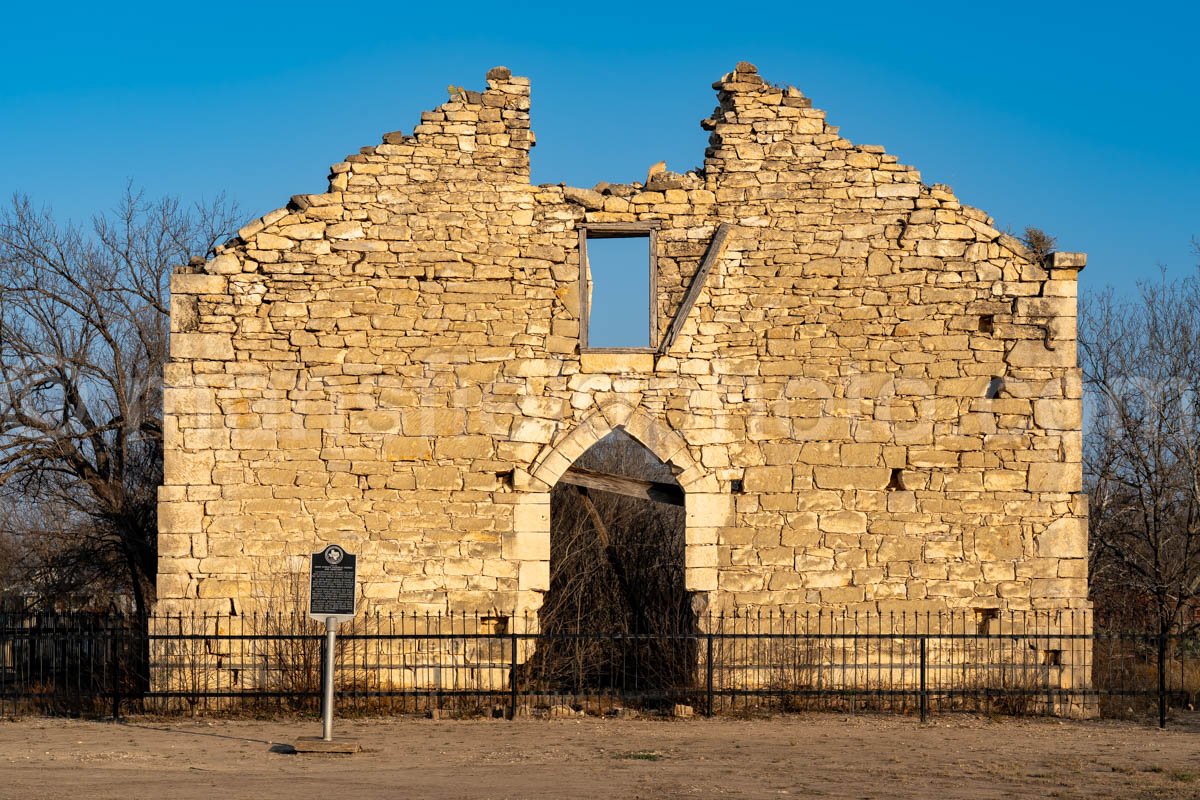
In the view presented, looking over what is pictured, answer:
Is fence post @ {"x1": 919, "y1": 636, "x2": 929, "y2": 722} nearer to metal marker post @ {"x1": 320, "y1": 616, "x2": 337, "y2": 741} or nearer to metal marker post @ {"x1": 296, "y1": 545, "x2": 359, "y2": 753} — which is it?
metal marker post @ {"x1": 296, "y1": 545, "x2": 359, "y2": 753}

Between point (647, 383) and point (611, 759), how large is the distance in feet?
13.8

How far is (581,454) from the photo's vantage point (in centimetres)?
1348

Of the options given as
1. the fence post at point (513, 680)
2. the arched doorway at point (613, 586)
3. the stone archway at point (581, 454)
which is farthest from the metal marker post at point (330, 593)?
the arched doorway at point (613, 586)

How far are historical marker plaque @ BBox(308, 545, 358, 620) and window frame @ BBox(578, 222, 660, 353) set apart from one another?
11.8 ft

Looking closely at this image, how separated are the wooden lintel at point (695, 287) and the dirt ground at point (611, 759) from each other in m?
3.63

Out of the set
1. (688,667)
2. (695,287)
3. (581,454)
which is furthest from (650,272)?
(688,667)

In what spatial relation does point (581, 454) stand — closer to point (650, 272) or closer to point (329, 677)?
point (650, 272)

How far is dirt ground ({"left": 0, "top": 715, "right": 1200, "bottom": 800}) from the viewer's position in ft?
30.3

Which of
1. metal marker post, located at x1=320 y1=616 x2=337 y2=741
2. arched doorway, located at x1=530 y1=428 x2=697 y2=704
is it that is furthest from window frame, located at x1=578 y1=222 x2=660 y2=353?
metal marker post, located at x1=320 y1=616 x2=337 y2=741

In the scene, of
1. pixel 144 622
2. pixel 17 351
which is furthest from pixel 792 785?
pixel 17 351

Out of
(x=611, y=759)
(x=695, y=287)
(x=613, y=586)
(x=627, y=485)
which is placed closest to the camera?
(x=611, y=759)

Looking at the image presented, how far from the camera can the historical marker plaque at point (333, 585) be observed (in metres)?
11.1

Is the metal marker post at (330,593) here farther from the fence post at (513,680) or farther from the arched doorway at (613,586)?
the arched doorway at (613,586)

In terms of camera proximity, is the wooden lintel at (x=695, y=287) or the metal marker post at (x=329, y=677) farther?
the wooden lintel at (x=695, y=287)
